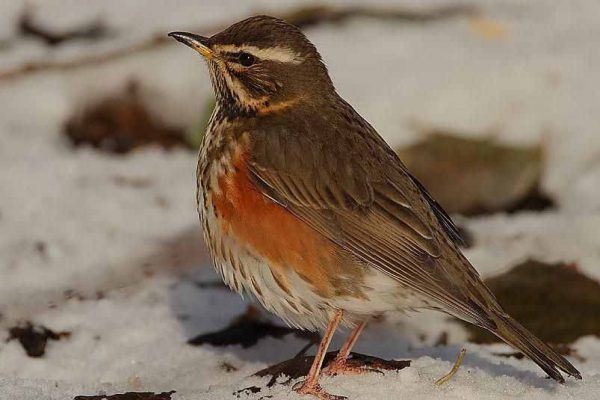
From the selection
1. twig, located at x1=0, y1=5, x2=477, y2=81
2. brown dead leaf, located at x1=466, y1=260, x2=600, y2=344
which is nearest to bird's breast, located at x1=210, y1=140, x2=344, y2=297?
brown dead leaf, located at x1=466, y1=260, x2=600, y2=344

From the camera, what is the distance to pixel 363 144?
6676 millimetres

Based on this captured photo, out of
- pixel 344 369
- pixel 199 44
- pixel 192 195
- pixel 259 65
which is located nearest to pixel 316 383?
pixel 344 369

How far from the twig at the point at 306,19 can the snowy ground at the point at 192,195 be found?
0.27 feet

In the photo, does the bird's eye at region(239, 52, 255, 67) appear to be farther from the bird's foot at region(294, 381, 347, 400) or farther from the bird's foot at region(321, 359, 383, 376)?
the bird's foot at region(294, 381, 347, 400)

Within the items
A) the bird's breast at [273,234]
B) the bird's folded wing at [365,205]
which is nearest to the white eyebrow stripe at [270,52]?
the bird's folded wing at [365,205]

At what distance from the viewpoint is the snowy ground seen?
7.07 meters

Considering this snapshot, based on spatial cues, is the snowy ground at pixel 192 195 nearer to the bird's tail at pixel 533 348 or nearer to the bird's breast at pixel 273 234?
the bird's tail at pixel 533 348

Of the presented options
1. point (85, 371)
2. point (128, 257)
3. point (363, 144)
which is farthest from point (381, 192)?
point (128, 257)

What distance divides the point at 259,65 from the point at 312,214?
40.5 inches

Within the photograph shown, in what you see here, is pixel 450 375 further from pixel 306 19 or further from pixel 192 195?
pixel 306 19

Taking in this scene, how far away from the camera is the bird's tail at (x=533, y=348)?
588 cm

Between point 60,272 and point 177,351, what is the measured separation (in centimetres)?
146

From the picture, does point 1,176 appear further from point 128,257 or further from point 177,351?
point 177,351

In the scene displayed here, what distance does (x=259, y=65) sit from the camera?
689 centimetres
